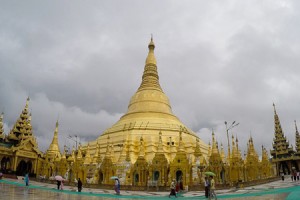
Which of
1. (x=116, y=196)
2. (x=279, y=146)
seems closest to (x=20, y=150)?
(x=116, y=196)

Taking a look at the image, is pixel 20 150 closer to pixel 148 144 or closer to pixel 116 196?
pixel 148 144

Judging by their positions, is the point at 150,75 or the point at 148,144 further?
the point at 150,75

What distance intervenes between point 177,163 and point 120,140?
43.6 feet

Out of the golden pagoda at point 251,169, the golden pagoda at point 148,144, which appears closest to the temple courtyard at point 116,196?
the golden pagoda at point 148,144

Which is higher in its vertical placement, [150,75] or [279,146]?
[150,75]

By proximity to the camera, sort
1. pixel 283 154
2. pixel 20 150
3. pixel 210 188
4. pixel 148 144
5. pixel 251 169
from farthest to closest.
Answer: pixel 283 154 → pixel 20 150 → pixel 148 144 → pixel 251 169 → pixel 210 188

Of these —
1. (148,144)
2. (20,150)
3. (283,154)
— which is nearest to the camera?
(148,144)

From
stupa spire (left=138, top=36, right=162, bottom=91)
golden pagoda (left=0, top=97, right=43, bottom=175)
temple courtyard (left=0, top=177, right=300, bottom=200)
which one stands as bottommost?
temple courtyard (left=0, top=177, right=300, bottom=200)

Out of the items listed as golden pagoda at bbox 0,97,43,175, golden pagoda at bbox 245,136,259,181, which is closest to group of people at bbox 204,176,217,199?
golden pagoda at bbox 245,136,259,181

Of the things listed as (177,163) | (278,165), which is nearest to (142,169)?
(177,163)

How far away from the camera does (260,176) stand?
129 feet

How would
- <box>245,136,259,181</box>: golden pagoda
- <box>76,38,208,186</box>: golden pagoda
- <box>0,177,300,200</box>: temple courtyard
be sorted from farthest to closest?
<box>245,136,259,181</box>: golden pagoda
<box>76,38,208,186</box>: golden pagoda
<box>0,177,300,200</box>: temple courtyard

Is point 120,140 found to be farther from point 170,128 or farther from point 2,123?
point 2,123

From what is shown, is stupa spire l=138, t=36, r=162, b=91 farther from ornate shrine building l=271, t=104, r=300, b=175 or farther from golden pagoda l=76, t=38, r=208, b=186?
ornate shrine building l=271, t=104, r=300, b=175
